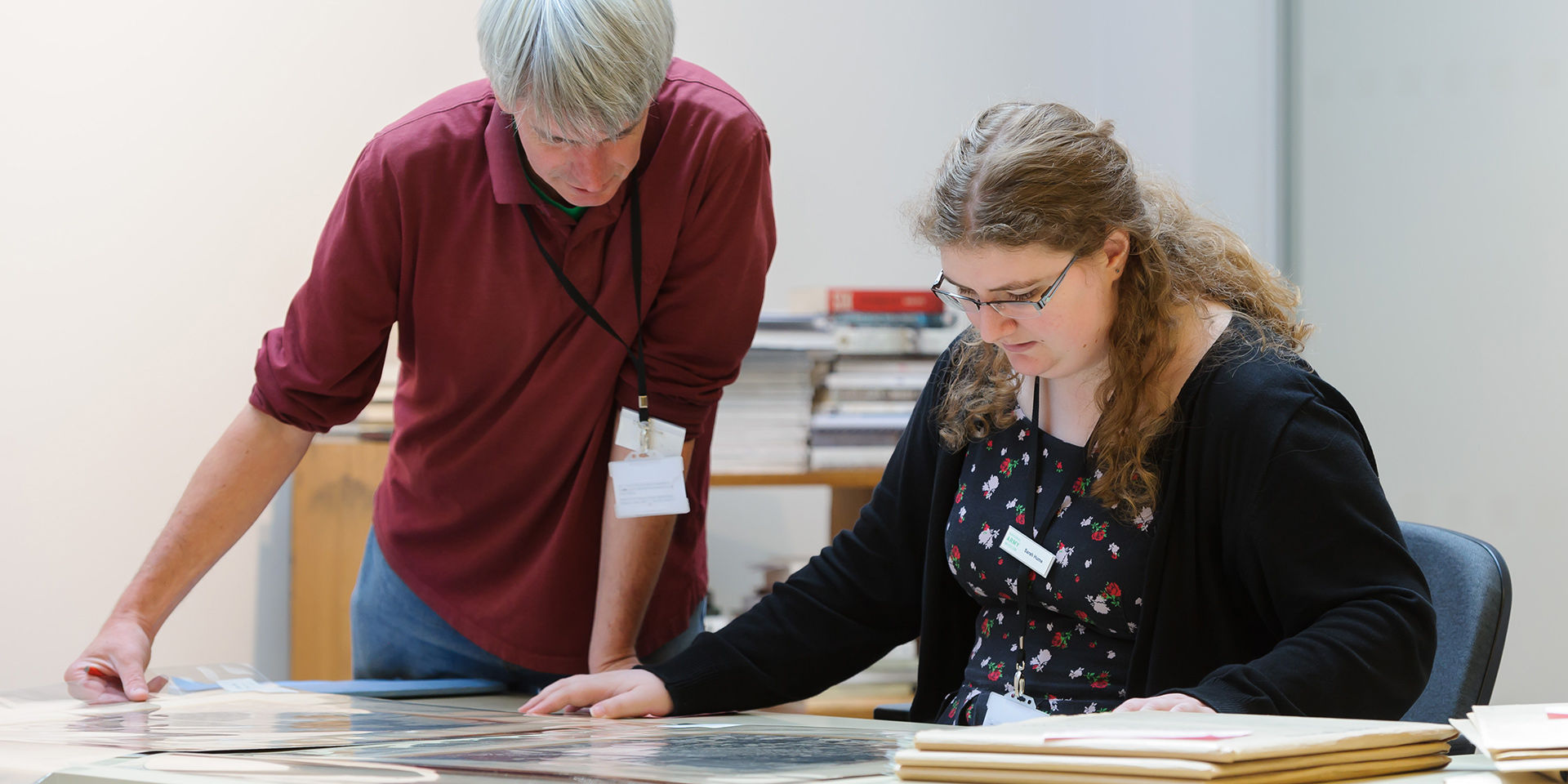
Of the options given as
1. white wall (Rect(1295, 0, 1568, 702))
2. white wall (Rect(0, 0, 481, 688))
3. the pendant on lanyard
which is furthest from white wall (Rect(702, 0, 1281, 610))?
the pendant on lanyard

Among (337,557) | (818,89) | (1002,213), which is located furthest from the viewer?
(818,89)

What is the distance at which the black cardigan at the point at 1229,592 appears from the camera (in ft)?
3.38

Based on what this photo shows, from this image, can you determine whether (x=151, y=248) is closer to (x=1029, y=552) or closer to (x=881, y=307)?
(x=881, y=307)

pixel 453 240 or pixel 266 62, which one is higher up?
pixel 266 62

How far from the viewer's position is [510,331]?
147cm

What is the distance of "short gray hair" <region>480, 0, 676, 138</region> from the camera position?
1.21m

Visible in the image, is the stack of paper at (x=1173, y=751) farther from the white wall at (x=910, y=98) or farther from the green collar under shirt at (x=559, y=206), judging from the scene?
the white wall at (x=910, y=98)

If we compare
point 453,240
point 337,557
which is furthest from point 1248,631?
point 337,557

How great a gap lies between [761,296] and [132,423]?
1.66m

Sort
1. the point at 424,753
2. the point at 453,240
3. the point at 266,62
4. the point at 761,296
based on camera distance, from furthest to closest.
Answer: the point at 266,62 < the point at 761,296 < the point at 453,240 < the point at 424,753

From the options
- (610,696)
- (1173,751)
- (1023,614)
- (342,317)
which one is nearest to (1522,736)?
(1173,751)

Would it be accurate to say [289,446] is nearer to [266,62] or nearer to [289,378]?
[289,378]

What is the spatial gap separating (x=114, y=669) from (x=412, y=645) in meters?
Result: 0.33

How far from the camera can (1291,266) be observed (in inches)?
117
